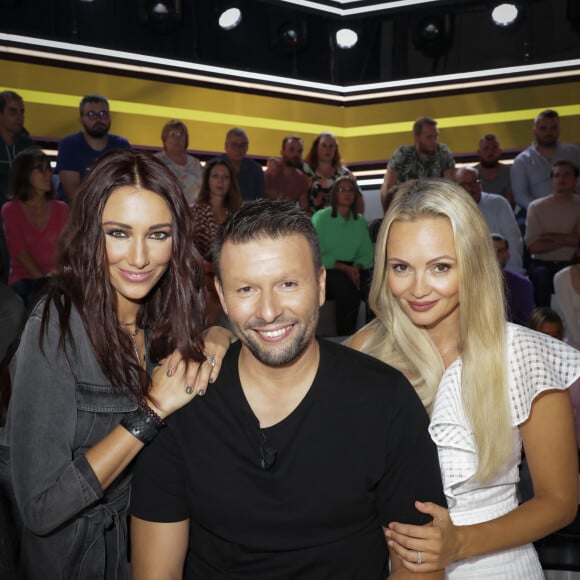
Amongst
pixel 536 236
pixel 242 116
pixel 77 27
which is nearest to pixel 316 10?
pixel 242 116

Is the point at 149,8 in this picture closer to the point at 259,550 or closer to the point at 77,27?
the point at 77,27

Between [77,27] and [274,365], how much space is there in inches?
239

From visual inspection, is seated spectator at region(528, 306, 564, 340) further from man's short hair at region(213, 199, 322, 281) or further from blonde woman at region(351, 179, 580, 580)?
man's short hair at region(213, 199, 322, 281)

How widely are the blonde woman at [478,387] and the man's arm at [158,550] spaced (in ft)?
2.07

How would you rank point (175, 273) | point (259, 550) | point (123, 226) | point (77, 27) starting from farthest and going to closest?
point (77, 27), point (175, 273), point (123, 226), point (259, 550)

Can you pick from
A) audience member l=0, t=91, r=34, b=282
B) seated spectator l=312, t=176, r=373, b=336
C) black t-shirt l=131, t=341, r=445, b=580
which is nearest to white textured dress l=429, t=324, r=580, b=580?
black t-shirt l=131, t=341, r=445, b=580

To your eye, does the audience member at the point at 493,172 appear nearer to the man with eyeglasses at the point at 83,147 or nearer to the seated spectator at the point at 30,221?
the man with eyeglasses at the point at 83,147

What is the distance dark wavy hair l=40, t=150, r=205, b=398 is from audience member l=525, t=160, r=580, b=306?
4.36 metres

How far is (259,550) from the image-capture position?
181 centimetres

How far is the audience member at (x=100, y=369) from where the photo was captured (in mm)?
1842

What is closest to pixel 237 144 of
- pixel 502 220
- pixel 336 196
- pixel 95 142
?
pixel 336 196

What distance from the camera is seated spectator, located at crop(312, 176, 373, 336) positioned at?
5961mm

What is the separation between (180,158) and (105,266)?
4375 mm

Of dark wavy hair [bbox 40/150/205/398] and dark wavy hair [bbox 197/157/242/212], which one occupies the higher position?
dark wavy hair [bbox 197/157/242/212]
